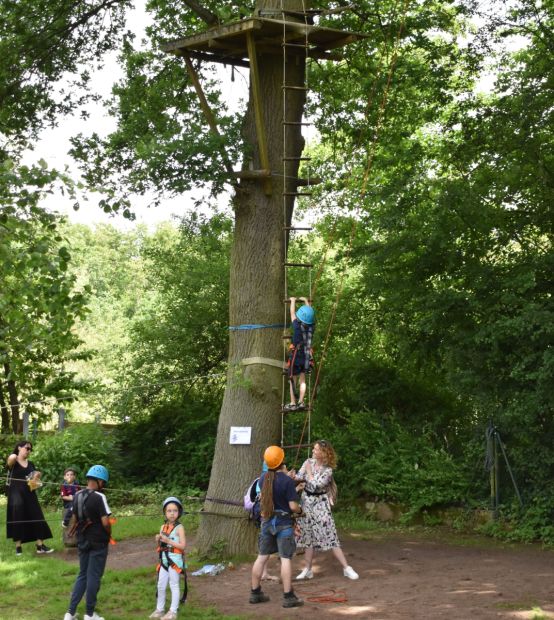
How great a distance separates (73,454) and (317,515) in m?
9.16

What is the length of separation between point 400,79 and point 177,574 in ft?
35.4

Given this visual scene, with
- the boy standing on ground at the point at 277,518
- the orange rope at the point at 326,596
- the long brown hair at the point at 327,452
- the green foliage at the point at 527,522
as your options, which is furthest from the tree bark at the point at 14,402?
the boy standing on ground at the point at 277,518

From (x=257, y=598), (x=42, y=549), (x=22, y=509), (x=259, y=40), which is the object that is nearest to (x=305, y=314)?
(x=257, y=598)

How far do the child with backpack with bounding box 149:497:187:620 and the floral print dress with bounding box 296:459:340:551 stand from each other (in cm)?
196

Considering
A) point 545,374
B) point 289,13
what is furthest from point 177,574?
point 289,13

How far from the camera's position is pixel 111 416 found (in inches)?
874

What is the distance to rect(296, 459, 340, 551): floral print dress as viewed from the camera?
35.1 feet

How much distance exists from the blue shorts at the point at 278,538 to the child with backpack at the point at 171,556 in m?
0.88

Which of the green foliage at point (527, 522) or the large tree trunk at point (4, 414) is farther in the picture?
the large tree trunk at point (4, 414)

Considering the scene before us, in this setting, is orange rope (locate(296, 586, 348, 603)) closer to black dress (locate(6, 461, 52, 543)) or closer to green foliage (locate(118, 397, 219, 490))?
black dress (locate(6, 461, 52, 543))

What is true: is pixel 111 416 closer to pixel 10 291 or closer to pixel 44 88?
pixel 44 88

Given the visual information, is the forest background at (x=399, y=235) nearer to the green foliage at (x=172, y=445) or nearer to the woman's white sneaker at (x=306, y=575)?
the green foliage at (x=172, y=445)

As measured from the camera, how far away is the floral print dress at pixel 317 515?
10695mm

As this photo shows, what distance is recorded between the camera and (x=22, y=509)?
13.5 m
